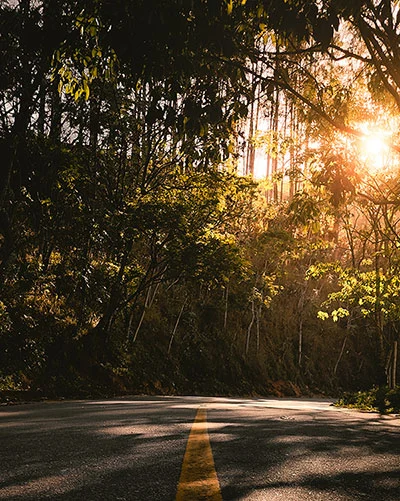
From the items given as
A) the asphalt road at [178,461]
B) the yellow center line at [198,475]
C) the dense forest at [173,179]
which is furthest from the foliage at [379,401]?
the yellow center line at [198,475]

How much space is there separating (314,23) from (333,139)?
9752 millimetres

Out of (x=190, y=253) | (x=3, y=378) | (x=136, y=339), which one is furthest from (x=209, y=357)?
(x=3, y=378)

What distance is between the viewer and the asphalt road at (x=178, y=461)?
3.06m

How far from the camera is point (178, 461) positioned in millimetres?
3977

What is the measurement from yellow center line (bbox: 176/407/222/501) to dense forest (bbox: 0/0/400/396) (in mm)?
2875

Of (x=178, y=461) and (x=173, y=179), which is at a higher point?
(x=173, y=179)

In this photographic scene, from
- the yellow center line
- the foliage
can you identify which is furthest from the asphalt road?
the foliage

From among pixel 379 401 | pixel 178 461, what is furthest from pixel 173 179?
pixel 178 461

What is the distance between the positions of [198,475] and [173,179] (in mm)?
17811

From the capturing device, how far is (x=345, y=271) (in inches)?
760

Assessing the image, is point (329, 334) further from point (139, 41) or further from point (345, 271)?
point (139, 41)

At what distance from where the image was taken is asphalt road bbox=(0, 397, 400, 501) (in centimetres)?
306

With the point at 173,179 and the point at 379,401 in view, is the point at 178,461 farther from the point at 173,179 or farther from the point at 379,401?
the point at 173,179

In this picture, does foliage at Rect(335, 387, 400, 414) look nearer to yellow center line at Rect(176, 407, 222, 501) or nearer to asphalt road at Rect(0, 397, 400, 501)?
asphalt road at Rect(0, 397, 400, 501)
